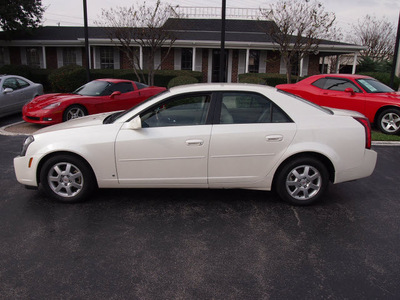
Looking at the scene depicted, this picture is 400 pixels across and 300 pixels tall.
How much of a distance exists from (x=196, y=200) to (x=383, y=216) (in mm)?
2283

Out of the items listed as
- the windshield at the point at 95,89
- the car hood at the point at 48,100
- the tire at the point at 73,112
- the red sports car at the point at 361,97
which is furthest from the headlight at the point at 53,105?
the red sports car at the point at 361,97

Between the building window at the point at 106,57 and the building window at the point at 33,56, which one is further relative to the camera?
the building window at the point at 33,56

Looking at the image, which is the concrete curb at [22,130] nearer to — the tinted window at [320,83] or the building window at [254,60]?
the tinted window at [320,83]

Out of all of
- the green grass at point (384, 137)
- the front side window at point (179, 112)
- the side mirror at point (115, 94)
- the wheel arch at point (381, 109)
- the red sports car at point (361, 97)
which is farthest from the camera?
the side mirror at point (115, 94)

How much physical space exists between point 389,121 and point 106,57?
19.6 metres

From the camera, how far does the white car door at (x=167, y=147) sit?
13.6ft

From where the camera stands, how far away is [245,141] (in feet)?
13.7

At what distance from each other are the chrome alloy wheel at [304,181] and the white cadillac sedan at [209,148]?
1 cm

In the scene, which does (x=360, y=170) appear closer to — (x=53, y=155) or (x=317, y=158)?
→ (x=317, y=158)

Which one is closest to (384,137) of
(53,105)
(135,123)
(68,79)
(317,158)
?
(317,158)

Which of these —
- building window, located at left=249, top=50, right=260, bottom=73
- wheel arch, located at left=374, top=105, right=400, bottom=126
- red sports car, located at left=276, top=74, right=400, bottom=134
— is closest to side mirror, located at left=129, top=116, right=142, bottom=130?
red sports car, located at left=276, top=74, right=400, bottom=134

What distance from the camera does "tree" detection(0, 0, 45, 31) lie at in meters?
21.5

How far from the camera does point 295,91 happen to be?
35.0ft

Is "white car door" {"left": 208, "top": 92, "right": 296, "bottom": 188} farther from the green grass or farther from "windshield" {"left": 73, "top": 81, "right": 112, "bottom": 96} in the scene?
"windshield" {"left": 73, "top": 81, "right": 112, "bottom": 96}
